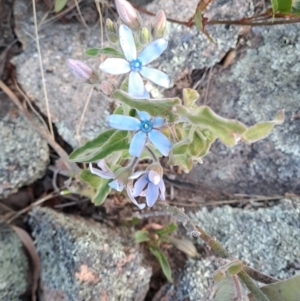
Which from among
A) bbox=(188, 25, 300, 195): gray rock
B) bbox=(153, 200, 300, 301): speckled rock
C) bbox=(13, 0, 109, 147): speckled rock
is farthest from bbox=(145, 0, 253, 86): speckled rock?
bbox=(153, 200, 300, 301): speckled rock

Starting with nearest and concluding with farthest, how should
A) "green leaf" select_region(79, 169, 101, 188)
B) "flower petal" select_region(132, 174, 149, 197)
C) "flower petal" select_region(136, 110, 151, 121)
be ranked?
1. "flower petal" select_region(136, 110, 151, 121)
2. "flower petal" select_region(132, 174, 149, 197)
3. "green leaf" select_region(79, 169, 101, 188)

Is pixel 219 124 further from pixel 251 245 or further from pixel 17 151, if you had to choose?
pixel 17 151

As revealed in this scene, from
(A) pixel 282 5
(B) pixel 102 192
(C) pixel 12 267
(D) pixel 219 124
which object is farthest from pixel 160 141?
(C) pixel 12 267

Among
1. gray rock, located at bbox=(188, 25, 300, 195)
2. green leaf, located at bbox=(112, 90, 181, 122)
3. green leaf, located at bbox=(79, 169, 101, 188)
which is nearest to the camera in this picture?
green leaf, located at bbox=(112, 90, 181, 122)

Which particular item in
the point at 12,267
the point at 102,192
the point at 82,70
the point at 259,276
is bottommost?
the point at 12,267

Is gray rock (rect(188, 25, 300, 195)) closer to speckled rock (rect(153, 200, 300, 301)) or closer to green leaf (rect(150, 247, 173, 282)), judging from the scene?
speckled rock (rect(153, 200, 300, 301))

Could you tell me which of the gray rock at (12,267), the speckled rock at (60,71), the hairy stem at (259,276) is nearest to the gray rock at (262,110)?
the speckled rock at (60,71)

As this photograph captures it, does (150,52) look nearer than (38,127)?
Yes

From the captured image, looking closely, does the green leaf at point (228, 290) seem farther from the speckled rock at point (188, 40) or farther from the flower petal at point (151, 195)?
the speckled rock at point (188, 40)
